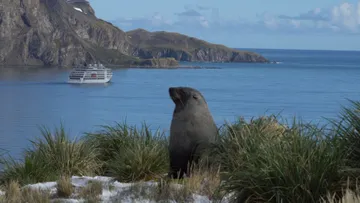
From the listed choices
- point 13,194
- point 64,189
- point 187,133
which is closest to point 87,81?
point 187,133

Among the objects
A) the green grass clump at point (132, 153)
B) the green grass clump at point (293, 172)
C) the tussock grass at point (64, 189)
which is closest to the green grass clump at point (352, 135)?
the green grass clump at point (293, 172)

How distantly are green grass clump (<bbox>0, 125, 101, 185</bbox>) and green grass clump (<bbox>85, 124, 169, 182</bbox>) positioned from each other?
0.36 metres

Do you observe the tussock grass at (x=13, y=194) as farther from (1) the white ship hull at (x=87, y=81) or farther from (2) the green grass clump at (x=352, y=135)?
(1) the white ship hull at (x=87, y=81)

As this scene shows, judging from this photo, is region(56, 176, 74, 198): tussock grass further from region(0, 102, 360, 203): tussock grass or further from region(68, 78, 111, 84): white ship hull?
region(68, 78, 111, 84): white ship hull

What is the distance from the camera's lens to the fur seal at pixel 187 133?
9141 millimetres

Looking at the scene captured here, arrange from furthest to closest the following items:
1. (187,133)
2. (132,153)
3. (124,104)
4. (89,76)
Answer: (89,76) → (124,104) → (132,153) → (187,133)

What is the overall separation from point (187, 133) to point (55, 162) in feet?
7.20

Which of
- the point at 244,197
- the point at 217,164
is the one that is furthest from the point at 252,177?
the point at 217,164

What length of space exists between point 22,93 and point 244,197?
96728 millimetres

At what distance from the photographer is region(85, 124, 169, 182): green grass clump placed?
9336 mm

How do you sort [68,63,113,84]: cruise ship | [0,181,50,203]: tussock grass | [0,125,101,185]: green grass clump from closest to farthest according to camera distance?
[0,181,50,203]: tussock grass, [0,125,101,185]: green grass clump, [68,63,113,84]: cruise ship

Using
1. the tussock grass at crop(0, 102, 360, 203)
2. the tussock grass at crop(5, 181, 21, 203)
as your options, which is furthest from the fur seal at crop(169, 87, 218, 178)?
the tussock grass at crop(5, 181, 21, 203)

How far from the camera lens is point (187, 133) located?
9.13 meters

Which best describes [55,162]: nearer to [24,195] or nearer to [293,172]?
[24,195]
